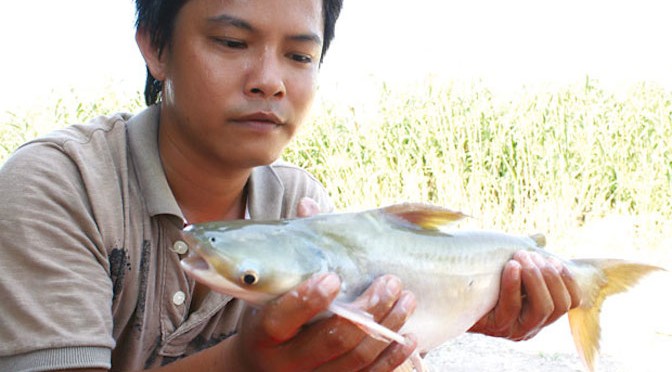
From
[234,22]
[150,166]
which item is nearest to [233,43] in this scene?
[234,22]

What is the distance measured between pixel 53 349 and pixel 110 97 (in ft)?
22.7

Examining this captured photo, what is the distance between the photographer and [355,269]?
168 cm

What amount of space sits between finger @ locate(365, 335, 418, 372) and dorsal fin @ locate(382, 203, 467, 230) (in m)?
0.32

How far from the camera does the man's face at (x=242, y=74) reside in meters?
1.95

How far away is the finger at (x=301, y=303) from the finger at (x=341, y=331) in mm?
75

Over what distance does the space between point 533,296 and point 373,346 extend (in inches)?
25.3

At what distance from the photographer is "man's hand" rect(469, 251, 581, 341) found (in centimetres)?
206

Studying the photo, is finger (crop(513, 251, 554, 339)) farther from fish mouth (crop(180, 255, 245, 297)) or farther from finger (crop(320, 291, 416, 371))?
fish mouth (crop(180, 255, 245, 297))

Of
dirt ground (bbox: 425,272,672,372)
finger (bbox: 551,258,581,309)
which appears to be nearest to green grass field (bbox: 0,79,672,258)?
dirt ground (bbox: 425,272,672,372)

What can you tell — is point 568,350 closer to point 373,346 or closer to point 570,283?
point 570,283

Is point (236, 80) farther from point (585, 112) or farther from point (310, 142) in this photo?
point (585, 112)

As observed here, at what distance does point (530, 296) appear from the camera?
2.12 m

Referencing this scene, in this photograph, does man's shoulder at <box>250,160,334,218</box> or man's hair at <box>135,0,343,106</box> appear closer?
man's hair at <box>135,0,343,106</box>

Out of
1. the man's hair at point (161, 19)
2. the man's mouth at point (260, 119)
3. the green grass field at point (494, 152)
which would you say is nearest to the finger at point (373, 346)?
the man's mouth at point (260, 119)
